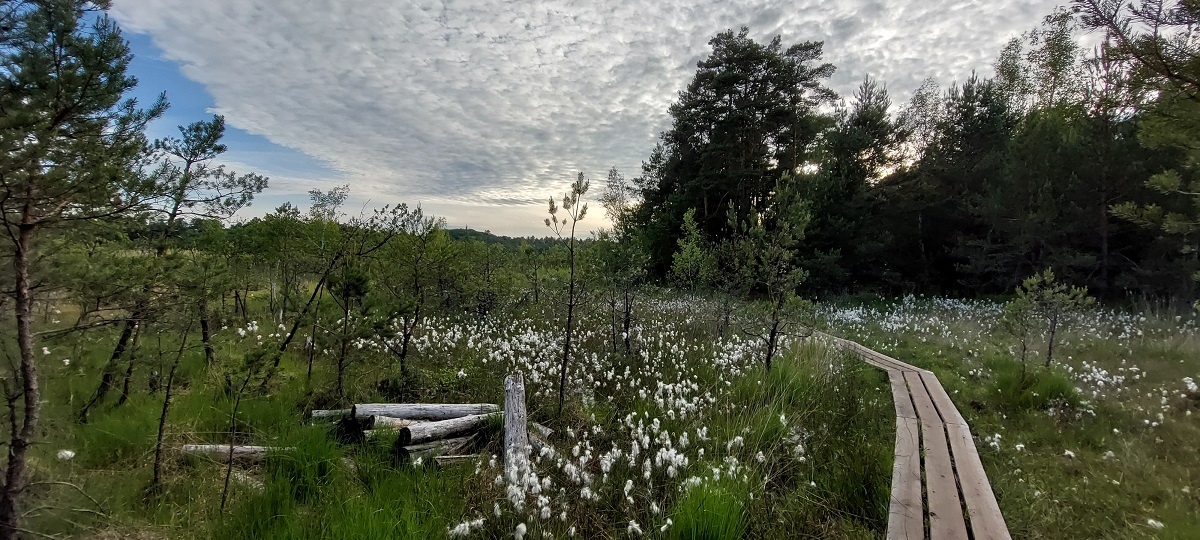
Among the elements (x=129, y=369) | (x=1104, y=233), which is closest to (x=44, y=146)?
(x=129, y=369)

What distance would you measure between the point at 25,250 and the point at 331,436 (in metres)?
2.61

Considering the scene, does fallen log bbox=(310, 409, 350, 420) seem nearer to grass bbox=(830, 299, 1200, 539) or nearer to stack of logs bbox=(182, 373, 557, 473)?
stack of logs bbox=(182, 373, 557, 473)

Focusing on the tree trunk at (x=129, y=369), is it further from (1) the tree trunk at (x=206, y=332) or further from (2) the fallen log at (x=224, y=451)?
(2) the fallen log at (x=224, y=451)

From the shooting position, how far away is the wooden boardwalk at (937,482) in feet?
10.0

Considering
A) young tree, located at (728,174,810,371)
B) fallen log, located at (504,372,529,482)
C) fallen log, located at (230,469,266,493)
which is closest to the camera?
fallen log, located at (230,469,266,493)

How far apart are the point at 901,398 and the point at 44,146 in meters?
7.82

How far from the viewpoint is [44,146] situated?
7.06ft

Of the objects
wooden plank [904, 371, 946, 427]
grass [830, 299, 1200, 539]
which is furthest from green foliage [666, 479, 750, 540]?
wooden plank [904, 371, 946, 427]

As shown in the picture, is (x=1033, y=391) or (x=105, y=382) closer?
(x=105, y=382)

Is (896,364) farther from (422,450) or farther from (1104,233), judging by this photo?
(1104,233)

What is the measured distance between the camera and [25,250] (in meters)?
2.32

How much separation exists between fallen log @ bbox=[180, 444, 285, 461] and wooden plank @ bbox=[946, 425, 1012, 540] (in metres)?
5.48

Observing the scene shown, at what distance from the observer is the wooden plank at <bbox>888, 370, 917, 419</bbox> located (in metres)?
5.27

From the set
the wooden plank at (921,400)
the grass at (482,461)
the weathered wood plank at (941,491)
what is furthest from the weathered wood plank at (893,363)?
the weathered wood plank at (941,491)
